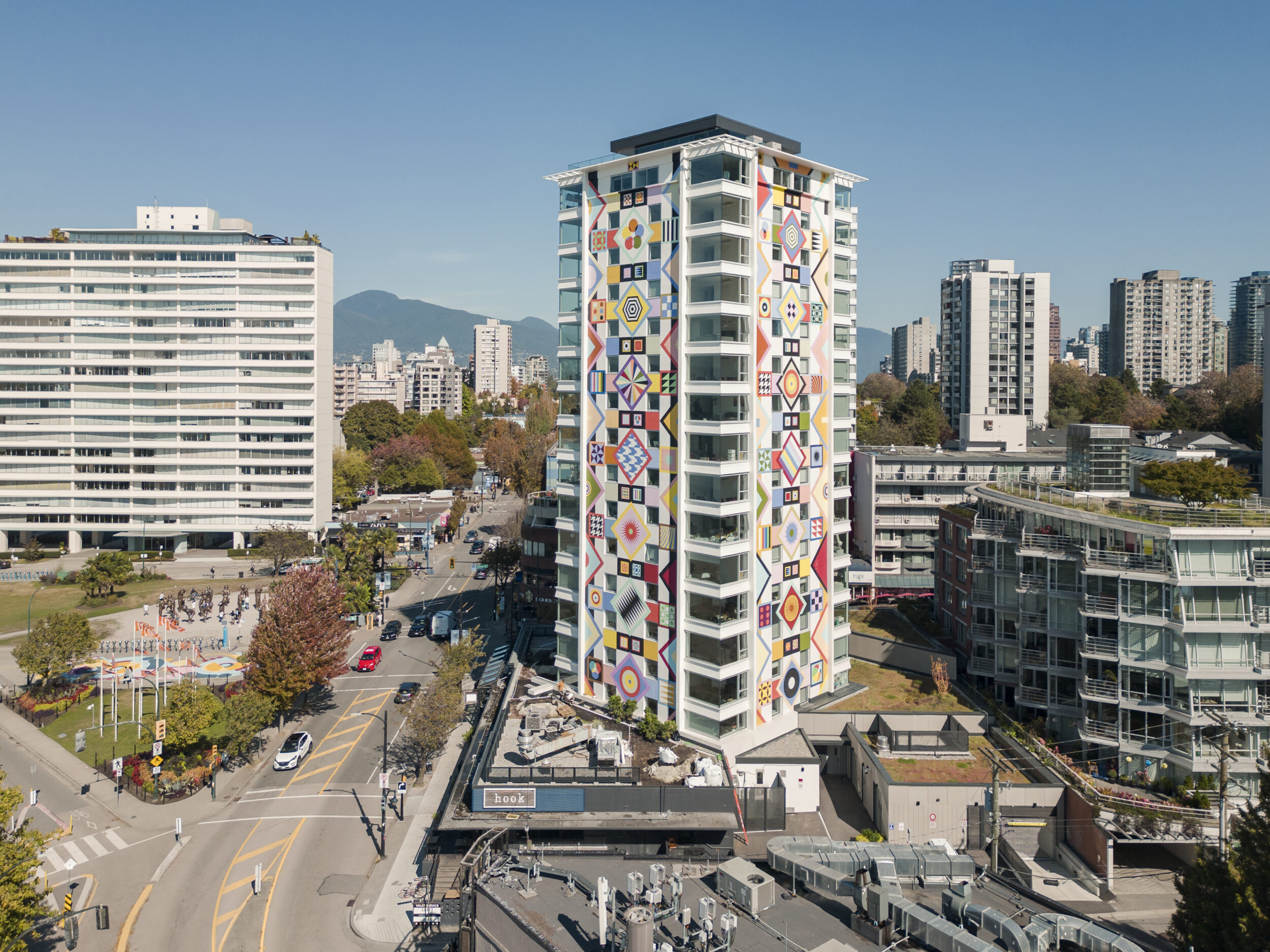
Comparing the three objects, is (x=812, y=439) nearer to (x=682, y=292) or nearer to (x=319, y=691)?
(x=682, y=292)

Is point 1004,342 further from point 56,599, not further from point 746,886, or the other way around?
point 56,599

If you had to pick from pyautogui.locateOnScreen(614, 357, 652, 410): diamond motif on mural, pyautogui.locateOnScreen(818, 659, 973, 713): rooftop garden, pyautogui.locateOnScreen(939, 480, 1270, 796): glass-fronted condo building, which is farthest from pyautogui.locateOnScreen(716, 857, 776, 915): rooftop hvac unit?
pyautogui.locateOnScreen(614, 357, 652, 410): diamond motif on mural

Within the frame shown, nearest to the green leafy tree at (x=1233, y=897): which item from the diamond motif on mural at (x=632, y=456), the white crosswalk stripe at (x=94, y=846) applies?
the diamond motif on mural at (x=632, y=456)

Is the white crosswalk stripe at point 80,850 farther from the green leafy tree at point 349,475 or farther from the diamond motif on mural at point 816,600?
the green leafy tree at point 349,475

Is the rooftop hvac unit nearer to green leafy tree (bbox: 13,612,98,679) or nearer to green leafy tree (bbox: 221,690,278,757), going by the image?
green leafy tree (bbox: 221,690,278,757)

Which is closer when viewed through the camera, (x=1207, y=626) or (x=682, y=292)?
(x=1207, y=626)

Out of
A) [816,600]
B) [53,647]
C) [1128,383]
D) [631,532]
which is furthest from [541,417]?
[1128,383]

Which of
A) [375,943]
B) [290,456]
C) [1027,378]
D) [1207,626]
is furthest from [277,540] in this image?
[1027,378]
